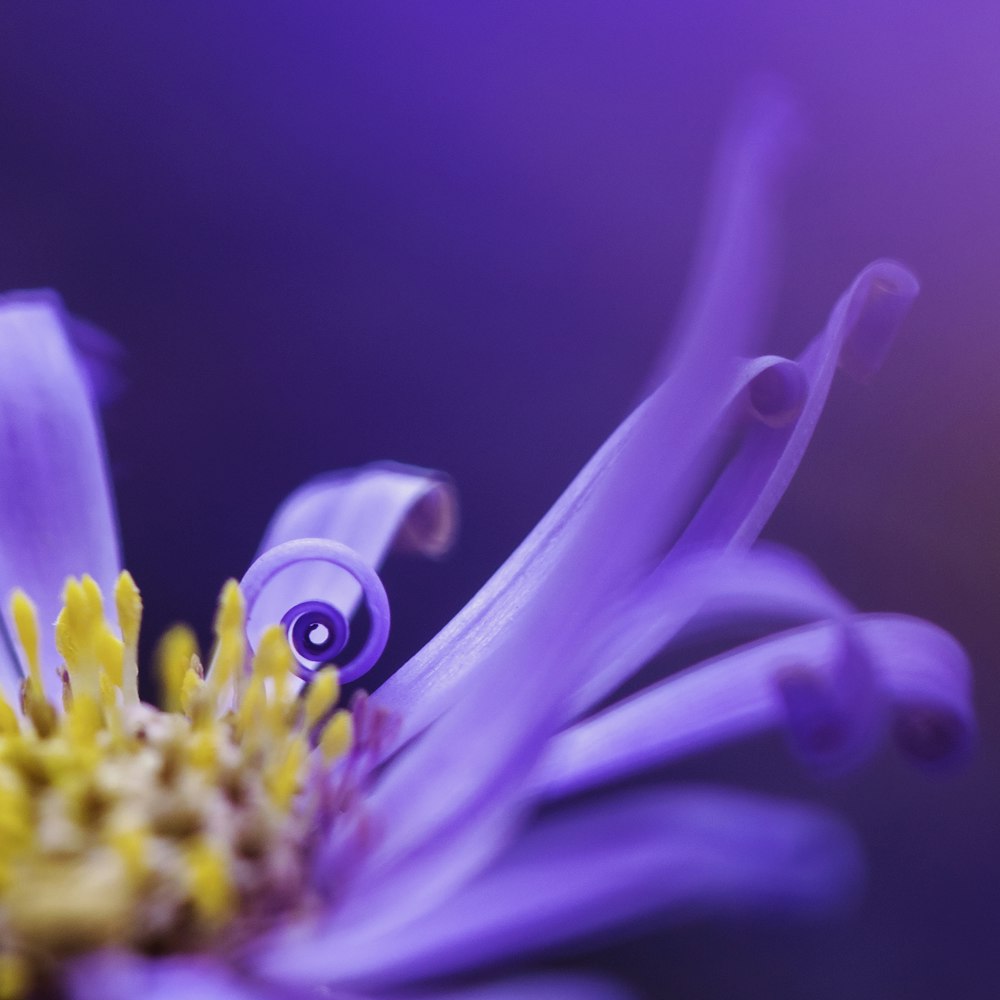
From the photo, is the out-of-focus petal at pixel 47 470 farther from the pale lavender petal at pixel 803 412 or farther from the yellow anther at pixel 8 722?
the pale lavender petal at pixel 803 412

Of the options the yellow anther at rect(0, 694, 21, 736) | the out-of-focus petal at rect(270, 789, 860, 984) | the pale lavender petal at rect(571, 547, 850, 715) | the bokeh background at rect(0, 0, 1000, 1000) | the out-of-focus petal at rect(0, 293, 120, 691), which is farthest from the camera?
the bokeh background at rect(0, 0, 1000, 1000)

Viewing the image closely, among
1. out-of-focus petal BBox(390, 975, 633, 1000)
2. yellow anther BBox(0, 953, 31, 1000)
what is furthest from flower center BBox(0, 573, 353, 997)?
out-of-focus petal BBox(390, 975, 633, 1000)

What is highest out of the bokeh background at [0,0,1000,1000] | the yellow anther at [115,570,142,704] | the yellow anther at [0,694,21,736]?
the bokeh background at [0,0,1000,1000]

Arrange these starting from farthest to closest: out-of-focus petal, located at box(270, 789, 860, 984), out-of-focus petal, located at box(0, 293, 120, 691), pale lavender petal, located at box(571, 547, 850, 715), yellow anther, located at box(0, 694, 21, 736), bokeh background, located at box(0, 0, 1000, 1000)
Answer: bokeh background, located at box(0, 0, 1000, 1000), out-of-focus petal, located at box(0, 293, 120, 691), yellow anther, located at box(0, 694, 21, 736), pale lavender petal, located at box(571, 547, 850, 715), out-of-focus petal, located at box(270, 789, 860, 984)

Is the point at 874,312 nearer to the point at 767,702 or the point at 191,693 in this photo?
the point at 767,702

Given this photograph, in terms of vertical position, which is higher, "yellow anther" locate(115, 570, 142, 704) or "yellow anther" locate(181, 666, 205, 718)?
"yellow anther" locate(115, 570, 142, 704)

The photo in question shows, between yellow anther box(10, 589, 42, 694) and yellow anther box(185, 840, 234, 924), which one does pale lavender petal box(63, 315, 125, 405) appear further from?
yellow anther box(185, 840, 234, 924)

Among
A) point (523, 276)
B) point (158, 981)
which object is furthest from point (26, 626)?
point (523, 276)

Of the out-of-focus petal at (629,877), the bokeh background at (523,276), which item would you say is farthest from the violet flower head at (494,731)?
the bokeh background at (523,276)
